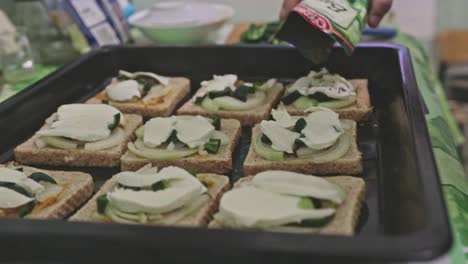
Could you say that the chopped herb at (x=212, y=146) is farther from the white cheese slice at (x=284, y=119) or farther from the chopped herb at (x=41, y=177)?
the chopped herb at (x=41, y=177)

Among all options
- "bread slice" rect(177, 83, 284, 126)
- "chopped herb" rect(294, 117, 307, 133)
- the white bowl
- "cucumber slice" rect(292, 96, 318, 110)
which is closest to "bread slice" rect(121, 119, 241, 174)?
"chopped herb" rect(294, 117, 307, 133)

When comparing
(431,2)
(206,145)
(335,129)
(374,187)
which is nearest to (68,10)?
(206,145)

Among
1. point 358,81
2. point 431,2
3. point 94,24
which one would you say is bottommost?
point 431,2

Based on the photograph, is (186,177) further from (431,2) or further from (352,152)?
(431,2)

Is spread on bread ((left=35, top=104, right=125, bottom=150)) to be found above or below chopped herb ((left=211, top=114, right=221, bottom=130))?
above

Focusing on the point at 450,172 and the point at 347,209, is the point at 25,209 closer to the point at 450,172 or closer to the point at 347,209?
the point at 347,209

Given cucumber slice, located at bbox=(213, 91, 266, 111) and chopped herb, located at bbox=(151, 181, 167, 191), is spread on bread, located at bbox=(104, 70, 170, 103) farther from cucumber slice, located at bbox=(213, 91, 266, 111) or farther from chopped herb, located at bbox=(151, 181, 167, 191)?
chopped herb, located at bbox=(151, 181, 167, 191)

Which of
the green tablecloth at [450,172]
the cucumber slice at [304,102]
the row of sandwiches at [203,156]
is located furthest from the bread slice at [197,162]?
the green tablecloth at [450,172]
